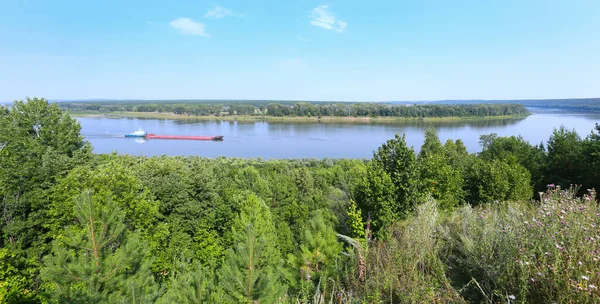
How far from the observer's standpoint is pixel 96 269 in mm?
3477

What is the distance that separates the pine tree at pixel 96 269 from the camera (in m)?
3.34

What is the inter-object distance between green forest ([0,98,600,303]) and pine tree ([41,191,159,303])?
0.05 feet

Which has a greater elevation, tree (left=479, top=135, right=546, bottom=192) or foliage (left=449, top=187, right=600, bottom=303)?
foliage (left=449, top=187, right=600, bottom=303)

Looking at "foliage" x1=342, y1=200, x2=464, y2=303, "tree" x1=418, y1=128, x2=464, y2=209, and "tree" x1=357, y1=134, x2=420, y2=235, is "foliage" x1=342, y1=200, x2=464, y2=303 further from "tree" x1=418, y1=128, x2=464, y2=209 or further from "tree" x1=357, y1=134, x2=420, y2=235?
"tree" x1=418, y1=128, x2=464, y2=209

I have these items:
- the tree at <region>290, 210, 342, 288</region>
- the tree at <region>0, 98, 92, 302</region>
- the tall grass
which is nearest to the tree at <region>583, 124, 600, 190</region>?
the tall grass

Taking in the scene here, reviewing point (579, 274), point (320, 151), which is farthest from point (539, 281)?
point (320, 151)

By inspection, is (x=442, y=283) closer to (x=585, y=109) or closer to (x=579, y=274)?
(x=579, y=274)

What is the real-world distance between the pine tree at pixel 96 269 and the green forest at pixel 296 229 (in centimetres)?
2

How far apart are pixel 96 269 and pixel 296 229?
11246mm

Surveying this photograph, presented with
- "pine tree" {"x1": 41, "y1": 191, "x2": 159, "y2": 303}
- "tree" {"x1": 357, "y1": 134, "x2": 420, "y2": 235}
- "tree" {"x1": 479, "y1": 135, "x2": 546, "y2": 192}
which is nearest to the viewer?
"pine tree" {"x1": 41, "y1": 191, "x2": 159, "y2": 303}

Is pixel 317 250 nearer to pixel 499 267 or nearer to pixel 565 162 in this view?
pixel 499 267

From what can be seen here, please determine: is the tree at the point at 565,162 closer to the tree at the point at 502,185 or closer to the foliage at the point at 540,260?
the tree at the point at 502,185

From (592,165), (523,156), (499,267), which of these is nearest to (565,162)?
(592,165)

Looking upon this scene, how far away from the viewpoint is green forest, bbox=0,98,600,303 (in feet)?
9.43
